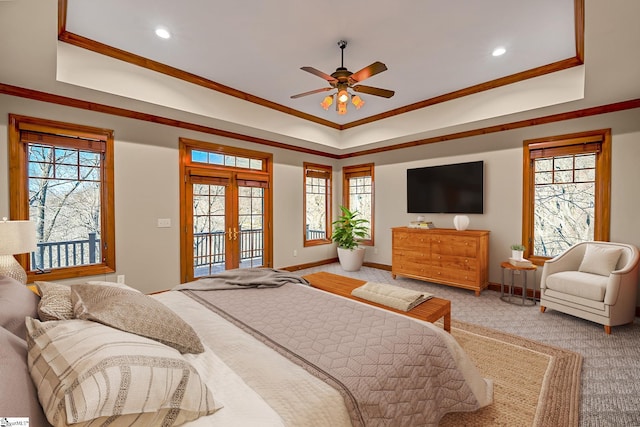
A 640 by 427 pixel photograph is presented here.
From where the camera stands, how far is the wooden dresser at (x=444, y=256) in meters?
4.14

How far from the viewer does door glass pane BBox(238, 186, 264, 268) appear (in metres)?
4.91

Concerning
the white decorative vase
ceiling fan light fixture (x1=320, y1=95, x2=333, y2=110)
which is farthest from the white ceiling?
the white decorative vase

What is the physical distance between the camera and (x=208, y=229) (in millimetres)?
4516

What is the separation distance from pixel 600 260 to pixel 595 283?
1.55 ft

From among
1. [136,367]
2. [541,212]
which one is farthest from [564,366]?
[136,367]

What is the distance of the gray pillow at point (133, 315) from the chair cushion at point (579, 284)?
3.71 metres

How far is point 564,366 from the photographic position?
7.48ft

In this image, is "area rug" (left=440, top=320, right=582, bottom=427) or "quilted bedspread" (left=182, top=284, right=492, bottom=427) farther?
"area rug" (left=440, top=320, right=582, bottom=427)

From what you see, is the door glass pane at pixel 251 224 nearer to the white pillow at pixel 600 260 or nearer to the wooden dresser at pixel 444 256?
the wooden dresser at pixel 444 256

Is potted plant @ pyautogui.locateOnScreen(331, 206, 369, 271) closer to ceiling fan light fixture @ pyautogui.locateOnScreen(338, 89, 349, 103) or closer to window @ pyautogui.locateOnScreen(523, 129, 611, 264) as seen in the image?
window @ pyautogui.locateOnScreen(523, 129, 611, 264)

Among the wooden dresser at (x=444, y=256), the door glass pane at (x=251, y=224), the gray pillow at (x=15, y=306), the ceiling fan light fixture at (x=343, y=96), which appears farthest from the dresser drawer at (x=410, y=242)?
the gray pillow at (x=15, y=306)

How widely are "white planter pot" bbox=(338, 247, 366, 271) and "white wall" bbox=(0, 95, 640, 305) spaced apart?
1.28 metres

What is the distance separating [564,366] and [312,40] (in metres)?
3.60

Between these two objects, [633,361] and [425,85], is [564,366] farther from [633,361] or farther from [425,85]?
[425,85]
